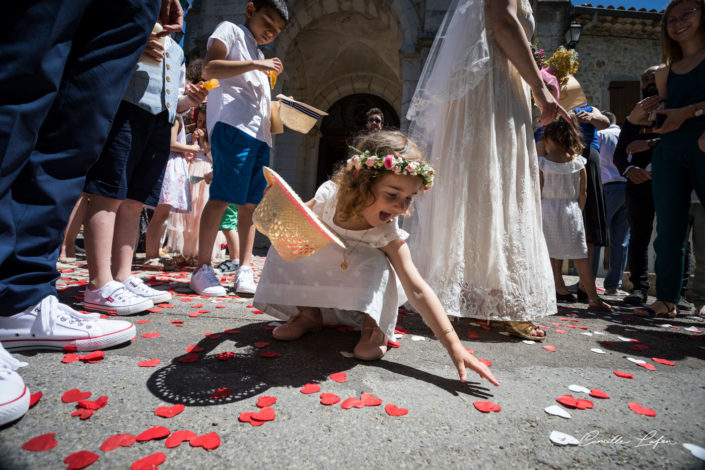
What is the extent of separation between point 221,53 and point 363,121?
830 cm

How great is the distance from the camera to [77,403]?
38.5 inches

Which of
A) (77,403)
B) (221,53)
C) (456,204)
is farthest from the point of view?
(221,53)

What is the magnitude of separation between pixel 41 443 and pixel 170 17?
2.07 m

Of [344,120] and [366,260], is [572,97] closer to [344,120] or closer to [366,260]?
[366,260]

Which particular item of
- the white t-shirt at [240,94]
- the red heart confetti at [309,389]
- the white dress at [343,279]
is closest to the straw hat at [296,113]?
the white t-shirt at [240,94]

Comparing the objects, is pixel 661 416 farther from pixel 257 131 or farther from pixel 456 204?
pixel 257 131

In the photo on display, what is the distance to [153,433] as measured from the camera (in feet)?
2.82

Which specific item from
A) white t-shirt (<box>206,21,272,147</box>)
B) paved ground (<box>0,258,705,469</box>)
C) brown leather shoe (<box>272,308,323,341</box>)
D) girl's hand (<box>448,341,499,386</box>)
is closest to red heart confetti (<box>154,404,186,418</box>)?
paved ground (<box>0,258,705,469</box>)

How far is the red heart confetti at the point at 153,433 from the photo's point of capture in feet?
2.78

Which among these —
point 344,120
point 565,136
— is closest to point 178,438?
point 565,136

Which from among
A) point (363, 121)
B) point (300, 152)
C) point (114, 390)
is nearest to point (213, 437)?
point (114, 390)

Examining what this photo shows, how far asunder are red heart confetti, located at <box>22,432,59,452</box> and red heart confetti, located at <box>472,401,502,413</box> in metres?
1.10

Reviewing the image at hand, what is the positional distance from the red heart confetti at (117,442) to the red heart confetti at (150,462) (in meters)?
0.08

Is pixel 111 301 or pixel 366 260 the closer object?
pixel 366 260
